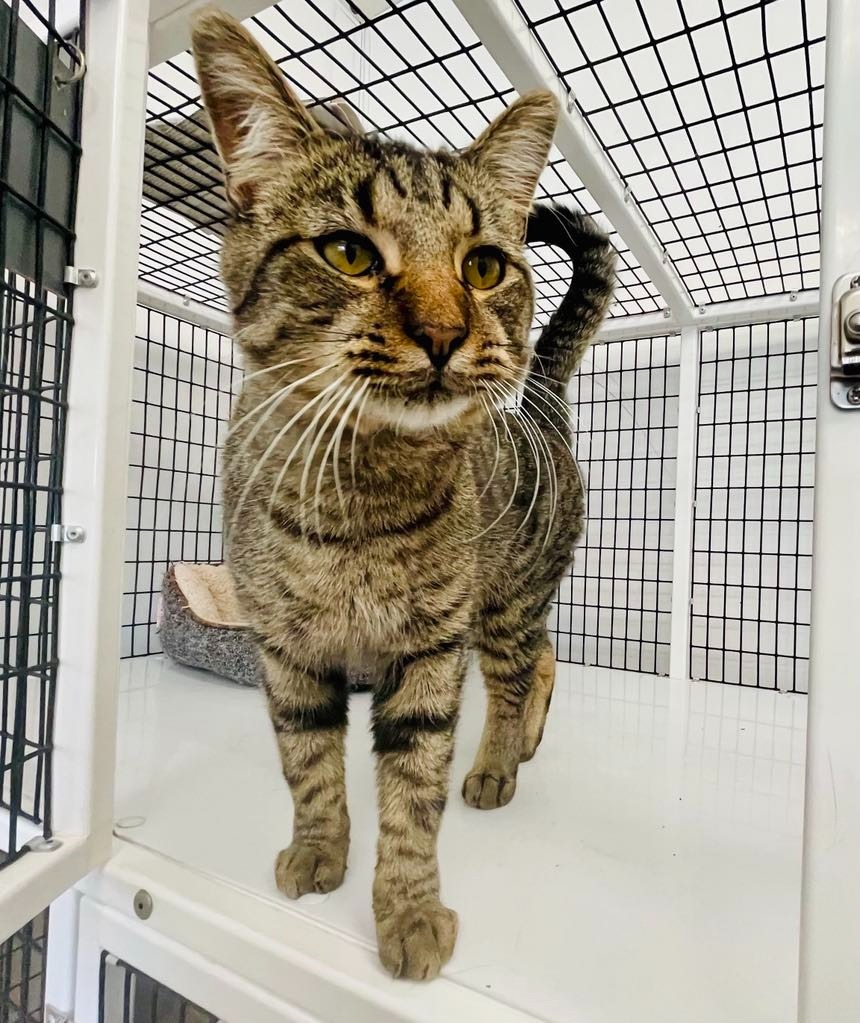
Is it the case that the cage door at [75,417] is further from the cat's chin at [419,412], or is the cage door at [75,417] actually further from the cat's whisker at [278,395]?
the cat's chin at [419,412]

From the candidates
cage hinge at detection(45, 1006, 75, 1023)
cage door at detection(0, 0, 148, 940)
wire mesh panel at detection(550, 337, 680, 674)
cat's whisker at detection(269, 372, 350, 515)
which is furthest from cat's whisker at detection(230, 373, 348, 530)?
wire mesh panel at detection(550, 337, 680, 674)

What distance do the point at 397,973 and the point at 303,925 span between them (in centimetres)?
9

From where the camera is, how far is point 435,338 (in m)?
0.39

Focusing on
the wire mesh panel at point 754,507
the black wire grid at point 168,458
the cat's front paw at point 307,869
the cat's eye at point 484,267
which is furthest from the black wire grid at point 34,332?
the wire mesh panel at point 754,507

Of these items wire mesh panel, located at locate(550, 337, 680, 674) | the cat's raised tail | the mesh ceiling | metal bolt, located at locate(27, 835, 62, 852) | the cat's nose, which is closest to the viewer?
the cat's nose

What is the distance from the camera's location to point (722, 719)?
924mm

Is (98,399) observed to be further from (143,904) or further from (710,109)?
(710,109)

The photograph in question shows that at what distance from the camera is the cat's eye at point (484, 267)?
466mm

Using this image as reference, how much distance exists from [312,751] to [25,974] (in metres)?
0.33

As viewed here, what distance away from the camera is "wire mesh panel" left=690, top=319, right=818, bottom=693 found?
3.08 feet

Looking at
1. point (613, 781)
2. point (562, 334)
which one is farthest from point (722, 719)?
point (562, 334)

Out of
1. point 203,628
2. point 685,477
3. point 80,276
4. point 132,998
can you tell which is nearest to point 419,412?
point 80,276

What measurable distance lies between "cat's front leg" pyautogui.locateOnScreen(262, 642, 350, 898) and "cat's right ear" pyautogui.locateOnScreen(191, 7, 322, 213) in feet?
1.27

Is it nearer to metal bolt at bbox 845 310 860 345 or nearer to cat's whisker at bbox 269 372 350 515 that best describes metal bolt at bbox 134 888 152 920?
cat's whisker at bbox 269 372 350 515
